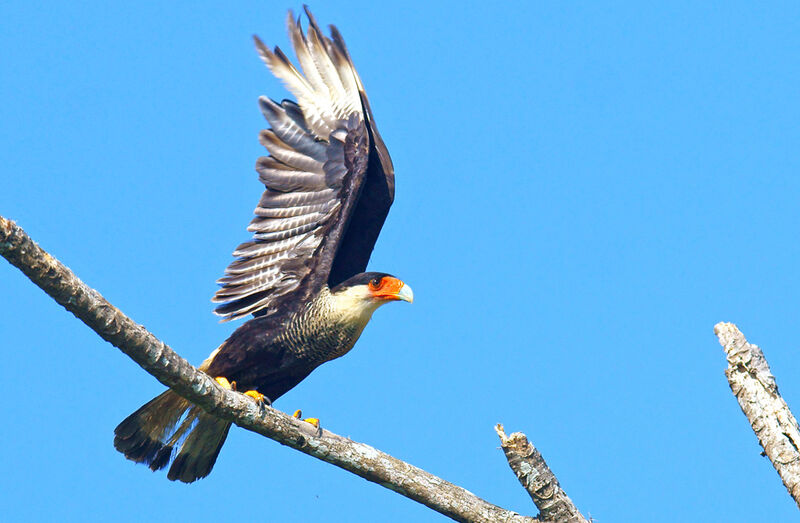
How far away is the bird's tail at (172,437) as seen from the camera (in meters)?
5.70

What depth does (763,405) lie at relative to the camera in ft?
13.5

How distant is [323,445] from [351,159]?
2355 mm

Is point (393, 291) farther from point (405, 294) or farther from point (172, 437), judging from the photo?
point (172, 437)

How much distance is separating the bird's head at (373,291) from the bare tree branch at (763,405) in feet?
7.89

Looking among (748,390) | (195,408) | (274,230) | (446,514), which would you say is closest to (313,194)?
(274,230)

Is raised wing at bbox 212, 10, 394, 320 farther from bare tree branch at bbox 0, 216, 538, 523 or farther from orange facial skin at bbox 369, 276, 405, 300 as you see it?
bare tree branch at bbox 0, 216, 538, 523

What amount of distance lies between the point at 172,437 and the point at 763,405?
3.53m

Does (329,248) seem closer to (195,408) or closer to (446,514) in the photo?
(195,408)

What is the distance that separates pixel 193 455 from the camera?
5.97 meters

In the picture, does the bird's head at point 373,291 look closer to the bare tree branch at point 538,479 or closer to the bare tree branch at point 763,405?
the bare tree branch at point 538,479

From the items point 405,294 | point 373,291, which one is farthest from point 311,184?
point 405,294

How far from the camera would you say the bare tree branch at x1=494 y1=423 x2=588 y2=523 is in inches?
176

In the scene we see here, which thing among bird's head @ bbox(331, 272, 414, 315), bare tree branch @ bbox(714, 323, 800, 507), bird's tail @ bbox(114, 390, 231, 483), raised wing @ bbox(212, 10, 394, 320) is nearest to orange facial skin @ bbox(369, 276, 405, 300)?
bird's head @ bbox(331, 272, 414, 315)

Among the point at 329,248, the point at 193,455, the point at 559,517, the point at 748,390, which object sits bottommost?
the point at 559,517
